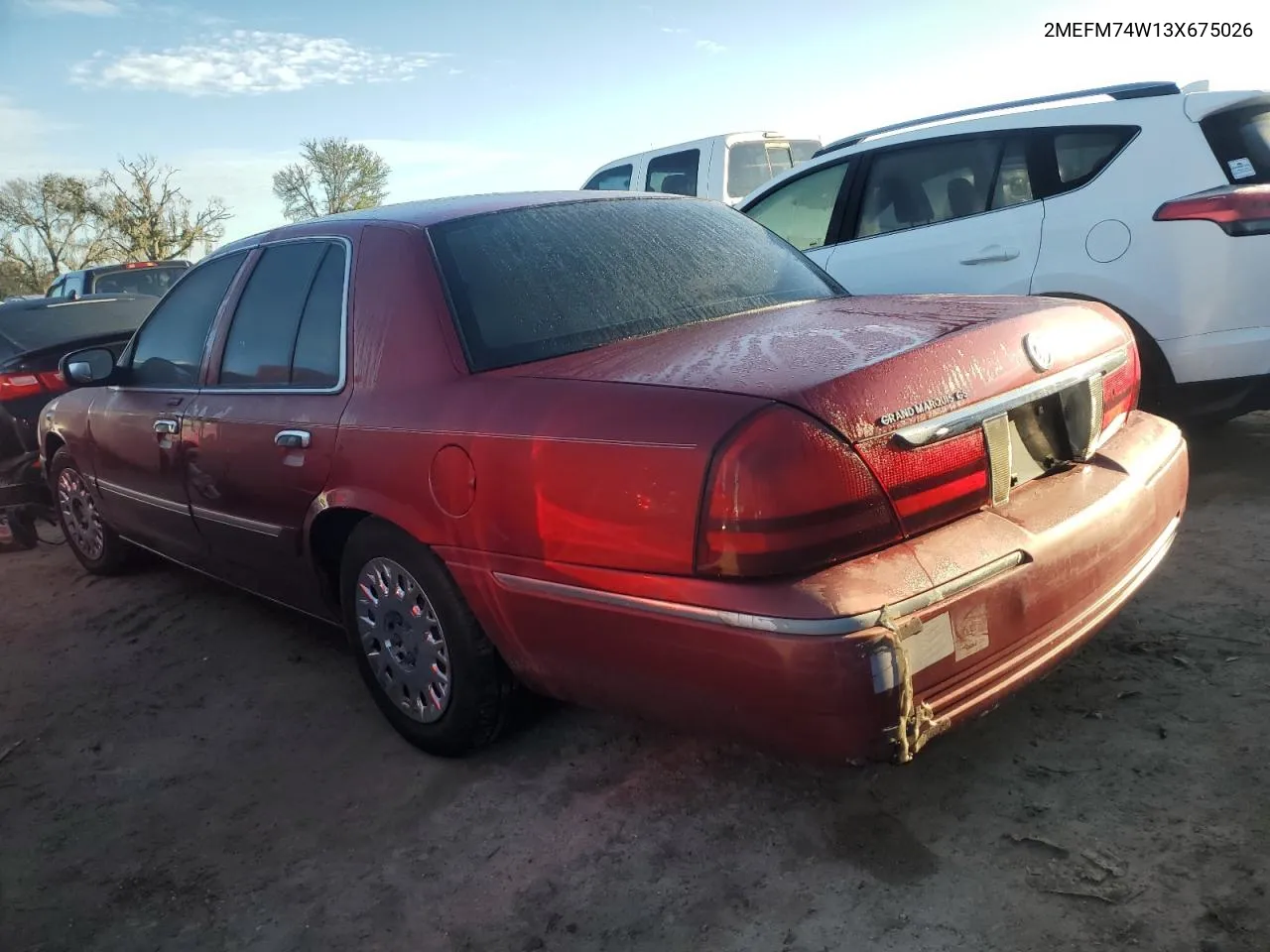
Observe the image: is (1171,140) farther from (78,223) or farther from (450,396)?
(78,223)

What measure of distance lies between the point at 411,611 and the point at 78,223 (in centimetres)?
4884

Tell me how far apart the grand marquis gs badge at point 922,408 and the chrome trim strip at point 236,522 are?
212 centimetres

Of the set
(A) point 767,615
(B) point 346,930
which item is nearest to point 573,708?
(B) point 346,930

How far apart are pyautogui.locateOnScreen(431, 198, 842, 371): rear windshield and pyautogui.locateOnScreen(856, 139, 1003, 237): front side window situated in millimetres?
1828

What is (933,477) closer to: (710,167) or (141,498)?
(141,498)

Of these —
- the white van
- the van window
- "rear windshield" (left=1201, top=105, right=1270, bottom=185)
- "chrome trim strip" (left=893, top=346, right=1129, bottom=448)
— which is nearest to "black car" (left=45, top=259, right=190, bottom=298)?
the van window

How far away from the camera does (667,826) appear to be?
8.35 ft

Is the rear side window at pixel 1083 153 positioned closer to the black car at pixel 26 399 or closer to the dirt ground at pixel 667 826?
the dirt ground at pixel 667 826

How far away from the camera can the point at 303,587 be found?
3.46m

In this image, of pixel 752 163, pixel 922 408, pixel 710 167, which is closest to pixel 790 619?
pixel 922 408

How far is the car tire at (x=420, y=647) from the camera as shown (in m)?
2.77

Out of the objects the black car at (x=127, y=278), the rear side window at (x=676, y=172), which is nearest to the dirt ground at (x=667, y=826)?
the rear side window at (x=676, y=172)

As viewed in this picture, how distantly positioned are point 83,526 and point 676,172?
21.8 feet

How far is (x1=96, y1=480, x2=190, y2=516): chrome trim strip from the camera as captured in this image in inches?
159
